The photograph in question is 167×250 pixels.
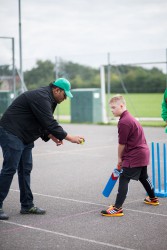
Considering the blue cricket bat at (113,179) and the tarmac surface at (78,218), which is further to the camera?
the blue cricket bat at (113,179)

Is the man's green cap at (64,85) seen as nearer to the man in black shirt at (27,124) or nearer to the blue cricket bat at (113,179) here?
the man in black shirt at (27,124)

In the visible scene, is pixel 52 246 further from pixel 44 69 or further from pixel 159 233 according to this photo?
pixel 44 69

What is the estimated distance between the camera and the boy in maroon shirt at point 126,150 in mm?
8016

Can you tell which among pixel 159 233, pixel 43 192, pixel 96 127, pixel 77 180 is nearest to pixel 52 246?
pixel 159 233

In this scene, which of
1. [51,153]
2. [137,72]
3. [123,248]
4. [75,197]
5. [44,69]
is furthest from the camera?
[44,69]

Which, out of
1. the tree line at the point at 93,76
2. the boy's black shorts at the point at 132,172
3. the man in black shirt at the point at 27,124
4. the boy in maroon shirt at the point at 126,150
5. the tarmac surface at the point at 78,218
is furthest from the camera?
the tree line at the point at 93,76

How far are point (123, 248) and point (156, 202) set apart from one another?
93.2 inches

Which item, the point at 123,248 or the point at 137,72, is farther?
the point at 137,72

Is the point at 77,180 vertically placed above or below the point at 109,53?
below

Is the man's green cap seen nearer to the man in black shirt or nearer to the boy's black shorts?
the man in black shirt

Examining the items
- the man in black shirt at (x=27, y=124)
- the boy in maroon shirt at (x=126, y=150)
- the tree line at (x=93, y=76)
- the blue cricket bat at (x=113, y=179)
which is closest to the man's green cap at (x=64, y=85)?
the man in black shirt at (x=27, y=124)

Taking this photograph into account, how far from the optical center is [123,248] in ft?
21.0

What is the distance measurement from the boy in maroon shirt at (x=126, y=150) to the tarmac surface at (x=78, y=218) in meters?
0.26

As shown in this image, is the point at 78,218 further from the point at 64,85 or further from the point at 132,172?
the point at 64,85
